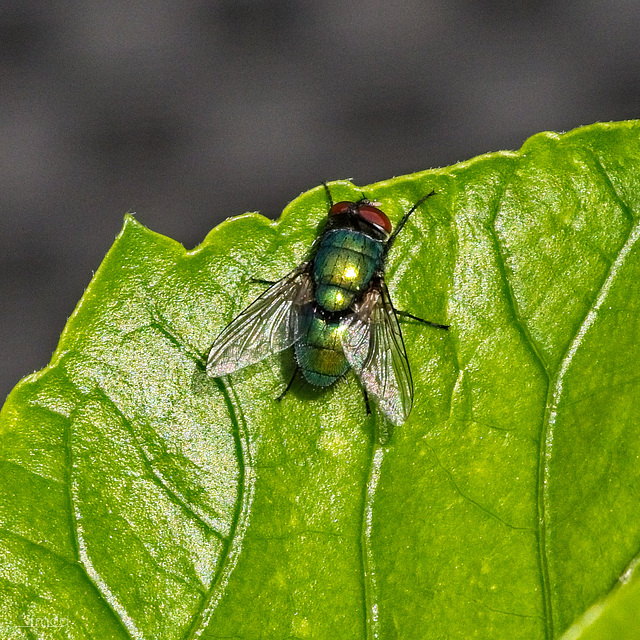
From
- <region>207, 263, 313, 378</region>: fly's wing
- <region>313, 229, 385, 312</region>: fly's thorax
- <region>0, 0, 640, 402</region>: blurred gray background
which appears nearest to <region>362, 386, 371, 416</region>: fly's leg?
<region>207, 263, 313, 378</region>: fly's wing

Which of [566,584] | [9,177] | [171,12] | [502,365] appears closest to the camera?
[566,584]

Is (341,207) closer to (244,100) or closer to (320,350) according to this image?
(320,350)

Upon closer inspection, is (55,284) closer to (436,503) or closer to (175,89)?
(175,89)

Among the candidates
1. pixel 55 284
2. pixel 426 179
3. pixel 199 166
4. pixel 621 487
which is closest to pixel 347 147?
pixel 199 166

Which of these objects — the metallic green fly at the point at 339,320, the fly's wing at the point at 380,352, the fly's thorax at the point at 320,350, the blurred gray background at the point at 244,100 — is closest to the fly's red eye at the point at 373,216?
the metallic green fly at the point at 339,320

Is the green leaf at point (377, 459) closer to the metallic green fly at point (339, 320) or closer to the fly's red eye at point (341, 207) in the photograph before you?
the metallic green fly at point (339, 320)

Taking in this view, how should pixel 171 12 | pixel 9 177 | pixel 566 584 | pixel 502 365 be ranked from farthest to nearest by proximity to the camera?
pixel 171 12
pixel 9 177
pixel 502 365
pixel 566 584

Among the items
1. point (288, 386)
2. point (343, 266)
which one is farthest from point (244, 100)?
point (288, 386)
